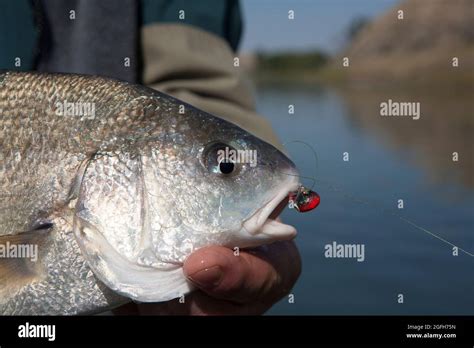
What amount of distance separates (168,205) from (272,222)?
35cm

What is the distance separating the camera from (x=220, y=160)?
7.84ft

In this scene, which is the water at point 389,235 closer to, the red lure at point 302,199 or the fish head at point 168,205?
the red lure at point 302,199

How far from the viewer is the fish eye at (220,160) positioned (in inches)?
93.5

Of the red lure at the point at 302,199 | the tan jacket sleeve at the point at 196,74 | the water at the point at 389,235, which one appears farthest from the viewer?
the water at the point at 389,235

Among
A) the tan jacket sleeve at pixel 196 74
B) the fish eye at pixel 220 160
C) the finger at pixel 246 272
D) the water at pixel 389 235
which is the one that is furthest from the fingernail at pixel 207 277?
the tan jacket sleeve at pixel 196 74

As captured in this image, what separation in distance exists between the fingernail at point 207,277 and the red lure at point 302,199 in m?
0.34

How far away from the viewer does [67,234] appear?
2342 millimetres

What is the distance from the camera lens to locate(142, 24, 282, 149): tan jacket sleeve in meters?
3.49

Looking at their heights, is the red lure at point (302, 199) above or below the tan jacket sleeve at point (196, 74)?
below

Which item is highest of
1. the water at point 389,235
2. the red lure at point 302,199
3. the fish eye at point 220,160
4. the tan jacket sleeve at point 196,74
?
the tan jacket sleeve at point 196,74

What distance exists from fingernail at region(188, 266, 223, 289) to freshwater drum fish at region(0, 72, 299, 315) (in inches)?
1.9

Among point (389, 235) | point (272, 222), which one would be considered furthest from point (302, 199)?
point (389, 235)

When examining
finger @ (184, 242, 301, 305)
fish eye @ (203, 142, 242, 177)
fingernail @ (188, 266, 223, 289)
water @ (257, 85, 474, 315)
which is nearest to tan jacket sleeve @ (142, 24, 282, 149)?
water @ (257, 85, 474, 315)

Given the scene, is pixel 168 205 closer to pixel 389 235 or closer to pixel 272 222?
pixel 272 222
